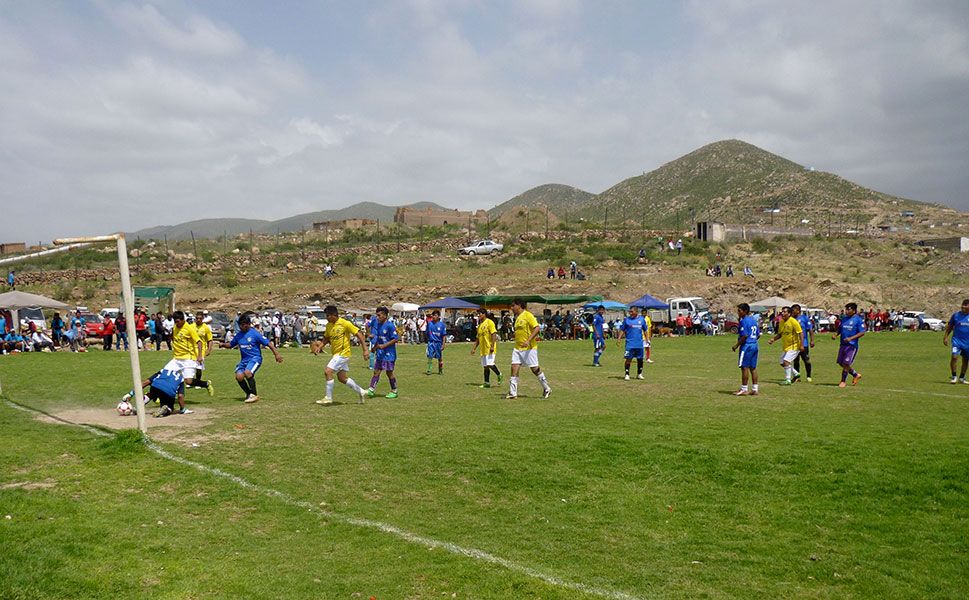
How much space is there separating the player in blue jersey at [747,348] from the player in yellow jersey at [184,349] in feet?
34.0

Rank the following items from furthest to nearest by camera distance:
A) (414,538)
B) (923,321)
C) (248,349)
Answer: (923,321), (248,349), (414,538)

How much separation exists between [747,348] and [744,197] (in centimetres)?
10822

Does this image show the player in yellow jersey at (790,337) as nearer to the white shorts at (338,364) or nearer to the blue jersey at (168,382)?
the white shorts at (338,364)

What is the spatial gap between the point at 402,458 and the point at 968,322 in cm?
1376

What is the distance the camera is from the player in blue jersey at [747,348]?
585 inches

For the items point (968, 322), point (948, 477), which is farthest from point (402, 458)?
point (968, 322)

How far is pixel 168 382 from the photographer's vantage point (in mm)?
12945

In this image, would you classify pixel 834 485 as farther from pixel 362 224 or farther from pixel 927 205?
pixel 927 205

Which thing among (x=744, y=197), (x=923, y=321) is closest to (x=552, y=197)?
(x=744, y=197)

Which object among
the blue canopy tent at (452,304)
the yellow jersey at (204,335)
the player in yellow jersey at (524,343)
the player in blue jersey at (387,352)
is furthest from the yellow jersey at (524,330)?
the blue canopy tent at (452,304)

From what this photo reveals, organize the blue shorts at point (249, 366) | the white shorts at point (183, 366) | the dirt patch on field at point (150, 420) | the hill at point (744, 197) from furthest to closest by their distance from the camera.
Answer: the hill at point (744, 197)
the blue shorts at point (249, 366)
the white shorts at point (183, 366)
the dirt patch on field at point (150, 420)

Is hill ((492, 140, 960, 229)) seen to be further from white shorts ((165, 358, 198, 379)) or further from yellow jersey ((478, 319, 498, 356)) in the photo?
white shorts ((165, 358, 198, 379))

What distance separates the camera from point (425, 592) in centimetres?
574

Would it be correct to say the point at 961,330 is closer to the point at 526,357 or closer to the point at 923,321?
the point at 526,357
